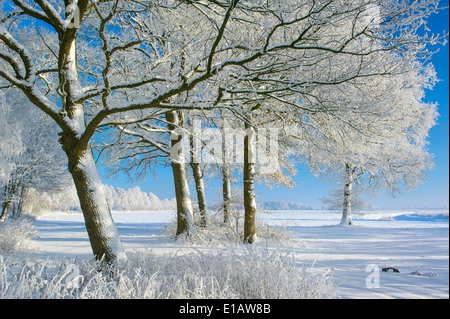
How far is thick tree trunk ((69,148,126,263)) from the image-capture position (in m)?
4.64

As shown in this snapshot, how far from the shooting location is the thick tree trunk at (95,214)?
15.2ft

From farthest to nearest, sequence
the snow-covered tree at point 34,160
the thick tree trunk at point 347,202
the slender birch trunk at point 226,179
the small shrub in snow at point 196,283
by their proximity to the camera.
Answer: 1. the thick tree trunk at point 347,202
2. the snow-covered tree at point 34,160
3. the slender birch trunk at point 226,179
4. the small shrub in snow at point 196,283

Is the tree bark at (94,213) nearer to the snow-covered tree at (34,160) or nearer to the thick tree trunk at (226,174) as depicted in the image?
the thick tree trunk at (226,174)

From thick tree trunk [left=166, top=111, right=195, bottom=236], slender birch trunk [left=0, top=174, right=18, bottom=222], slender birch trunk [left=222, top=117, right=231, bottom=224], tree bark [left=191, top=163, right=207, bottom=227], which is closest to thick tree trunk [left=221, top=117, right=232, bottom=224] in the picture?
slender birch trunk [left=222, top=117, right=231, bottom=224]

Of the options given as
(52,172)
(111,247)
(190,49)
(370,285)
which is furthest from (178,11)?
(52,172)

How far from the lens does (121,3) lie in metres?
5.82

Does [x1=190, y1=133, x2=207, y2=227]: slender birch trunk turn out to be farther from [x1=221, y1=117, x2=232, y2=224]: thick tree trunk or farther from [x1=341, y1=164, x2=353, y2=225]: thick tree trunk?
[x1=341, y1=164, x2=353, y2=225]: thick tree trunk

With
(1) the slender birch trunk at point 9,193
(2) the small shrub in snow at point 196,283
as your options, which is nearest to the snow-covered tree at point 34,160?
(1) the slender birch trunk at point 9,193

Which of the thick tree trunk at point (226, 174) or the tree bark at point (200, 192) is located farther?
the tree bark at point (200, 192)

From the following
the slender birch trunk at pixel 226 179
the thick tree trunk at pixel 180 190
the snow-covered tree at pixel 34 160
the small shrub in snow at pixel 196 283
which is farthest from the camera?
the snow-covered tree at pixel 34 160

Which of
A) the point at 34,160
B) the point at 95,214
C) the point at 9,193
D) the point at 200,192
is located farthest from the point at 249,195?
the point at 9,193

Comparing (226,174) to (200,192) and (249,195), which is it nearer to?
(200,192)

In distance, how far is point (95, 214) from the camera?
185 inches

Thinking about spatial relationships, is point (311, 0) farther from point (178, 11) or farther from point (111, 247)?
point (111, 247)
